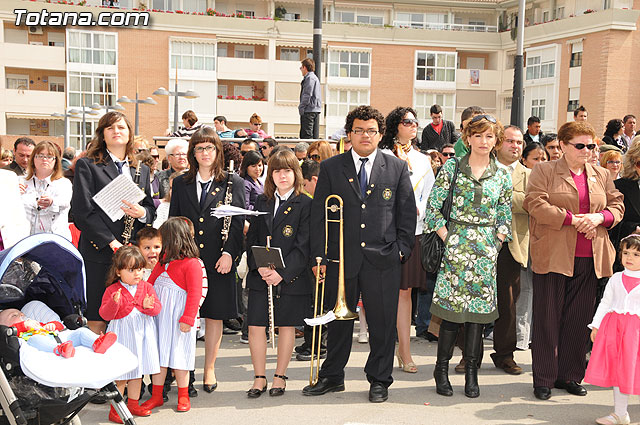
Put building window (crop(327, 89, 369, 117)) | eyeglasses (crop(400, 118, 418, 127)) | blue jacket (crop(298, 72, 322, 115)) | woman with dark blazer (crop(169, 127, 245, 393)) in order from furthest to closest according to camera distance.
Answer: building window (crop(327, 89, 369, 117)), blue jacket (crop(298, 72, 322, 115)), eyeglasses (crop(400, 118, 418, 127)), woman with dark blazer (crop(169, 127, 245, 393))

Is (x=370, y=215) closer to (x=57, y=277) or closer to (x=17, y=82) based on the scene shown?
(x=57, y=277)

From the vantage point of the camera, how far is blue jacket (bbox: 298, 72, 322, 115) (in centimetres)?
1416

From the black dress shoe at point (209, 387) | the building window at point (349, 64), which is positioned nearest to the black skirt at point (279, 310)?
the black dress shoe at point (209, 387)

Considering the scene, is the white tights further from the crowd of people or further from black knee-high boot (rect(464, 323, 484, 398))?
black knee-high boot (rect(464, 323, 484, 398))

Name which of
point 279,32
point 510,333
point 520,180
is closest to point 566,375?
point 510,333

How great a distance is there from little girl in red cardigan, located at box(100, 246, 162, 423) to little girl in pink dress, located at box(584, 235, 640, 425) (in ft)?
11.8

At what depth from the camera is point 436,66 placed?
54250mm

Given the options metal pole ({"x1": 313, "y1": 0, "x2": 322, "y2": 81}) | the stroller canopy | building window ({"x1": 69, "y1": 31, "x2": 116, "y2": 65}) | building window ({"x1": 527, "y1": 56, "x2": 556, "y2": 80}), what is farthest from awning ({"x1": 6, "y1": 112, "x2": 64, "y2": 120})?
the stroller canopy

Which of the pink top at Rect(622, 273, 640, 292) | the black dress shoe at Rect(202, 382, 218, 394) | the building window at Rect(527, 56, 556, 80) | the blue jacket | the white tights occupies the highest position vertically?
the building window at Rect(527, 56, 556, 80)

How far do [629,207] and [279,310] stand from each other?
3552mm

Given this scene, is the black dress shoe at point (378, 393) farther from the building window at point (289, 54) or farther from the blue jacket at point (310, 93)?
the building window at point (289, 54)

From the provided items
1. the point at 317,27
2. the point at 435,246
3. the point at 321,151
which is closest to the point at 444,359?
the point at 435,246

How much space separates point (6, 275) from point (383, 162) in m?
3.22

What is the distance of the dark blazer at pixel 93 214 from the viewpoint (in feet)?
19.9
